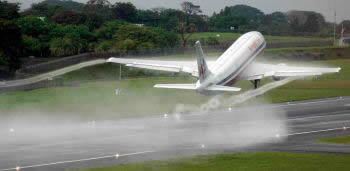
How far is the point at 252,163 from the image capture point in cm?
4544

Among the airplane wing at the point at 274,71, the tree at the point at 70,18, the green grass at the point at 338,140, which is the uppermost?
the tree at the point at 70,18

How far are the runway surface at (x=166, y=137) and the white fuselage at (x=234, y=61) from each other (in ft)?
15.3

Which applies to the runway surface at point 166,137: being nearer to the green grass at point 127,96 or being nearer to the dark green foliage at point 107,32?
the green grass at point 127,96

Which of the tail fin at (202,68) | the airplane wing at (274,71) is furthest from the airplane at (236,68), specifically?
the tail fin at (202,68)

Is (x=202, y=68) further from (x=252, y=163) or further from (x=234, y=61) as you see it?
(x=252, y=163)

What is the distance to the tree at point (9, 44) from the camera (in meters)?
106

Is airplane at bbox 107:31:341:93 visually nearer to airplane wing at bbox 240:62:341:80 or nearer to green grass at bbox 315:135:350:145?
airplane wing at bbox 240:62:341:80

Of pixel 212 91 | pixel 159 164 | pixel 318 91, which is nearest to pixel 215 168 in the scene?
pixel 159 164

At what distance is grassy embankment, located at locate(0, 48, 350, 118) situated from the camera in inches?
2950

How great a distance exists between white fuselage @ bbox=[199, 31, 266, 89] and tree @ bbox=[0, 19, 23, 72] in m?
44.4

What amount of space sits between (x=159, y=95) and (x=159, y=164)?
42.5 m

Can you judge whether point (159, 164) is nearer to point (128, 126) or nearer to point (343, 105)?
point (128, 126)

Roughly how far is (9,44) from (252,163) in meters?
74.6

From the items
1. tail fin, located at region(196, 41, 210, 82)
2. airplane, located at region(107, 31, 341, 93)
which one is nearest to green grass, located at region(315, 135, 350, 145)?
airplane, located at region(107, 31, 341, 93)
